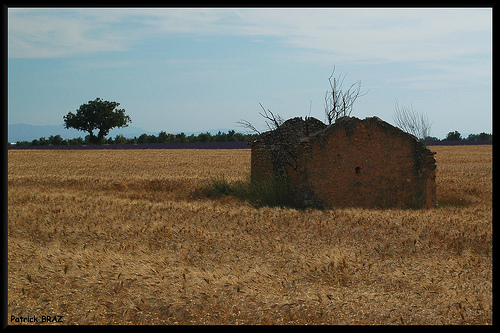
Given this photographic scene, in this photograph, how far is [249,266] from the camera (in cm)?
764

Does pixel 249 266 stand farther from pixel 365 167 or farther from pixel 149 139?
pixel 149 139

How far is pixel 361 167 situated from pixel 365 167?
0.14 meters

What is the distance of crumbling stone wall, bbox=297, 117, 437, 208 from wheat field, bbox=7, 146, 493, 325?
1.74 m

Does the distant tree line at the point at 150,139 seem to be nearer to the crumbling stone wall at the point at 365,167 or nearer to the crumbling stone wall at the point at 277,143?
the crumbling stone wall at the point at 277,143

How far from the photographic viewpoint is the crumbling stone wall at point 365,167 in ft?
47.8

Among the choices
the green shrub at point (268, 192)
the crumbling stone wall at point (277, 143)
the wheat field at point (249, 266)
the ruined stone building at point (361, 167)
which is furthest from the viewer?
the crumbling stone wall at point (277, 143)

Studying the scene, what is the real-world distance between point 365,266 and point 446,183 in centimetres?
1585

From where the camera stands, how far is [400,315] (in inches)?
223

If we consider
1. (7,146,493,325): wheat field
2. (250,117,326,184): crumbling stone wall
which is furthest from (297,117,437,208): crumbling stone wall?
(250,117,326,184): crumbling stone wall

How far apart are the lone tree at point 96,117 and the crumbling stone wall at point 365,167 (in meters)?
66.2

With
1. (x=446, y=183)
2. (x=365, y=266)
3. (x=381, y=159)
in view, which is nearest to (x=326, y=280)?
(x=365, y=266)

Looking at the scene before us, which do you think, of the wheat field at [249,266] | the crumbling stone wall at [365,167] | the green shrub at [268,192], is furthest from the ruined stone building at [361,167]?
the wheat field at [249,266]

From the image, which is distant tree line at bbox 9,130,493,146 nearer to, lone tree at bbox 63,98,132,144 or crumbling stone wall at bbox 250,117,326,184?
lone tree at bbox 63,98,132,144
